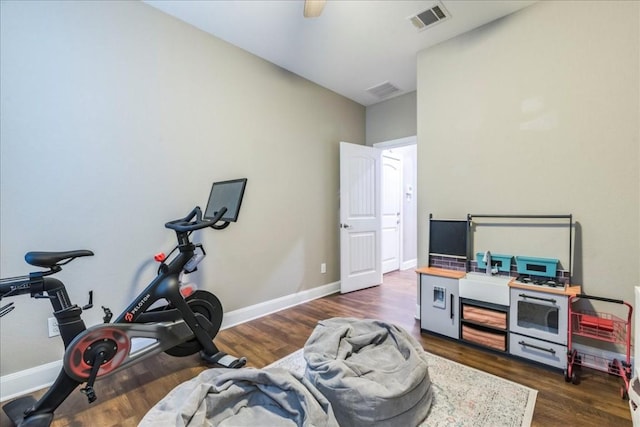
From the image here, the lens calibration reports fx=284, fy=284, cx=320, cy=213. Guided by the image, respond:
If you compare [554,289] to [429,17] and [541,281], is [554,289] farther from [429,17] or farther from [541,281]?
[429,17]

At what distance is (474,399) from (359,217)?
8.21ft

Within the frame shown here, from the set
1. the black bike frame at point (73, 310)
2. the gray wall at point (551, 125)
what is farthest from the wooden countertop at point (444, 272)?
the black bike frame at point (73, 310)

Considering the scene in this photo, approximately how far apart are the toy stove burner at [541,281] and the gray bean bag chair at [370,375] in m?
1.10

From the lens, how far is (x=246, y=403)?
1.35 meters

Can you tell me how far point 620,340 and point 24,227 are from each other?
3.95 m

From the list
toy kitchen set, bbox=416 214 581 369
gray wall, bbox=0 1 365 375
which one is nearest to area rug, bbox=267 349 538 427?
toy kitchen set, bbox=416 214 581 369

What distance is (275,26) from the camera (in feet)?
8.13

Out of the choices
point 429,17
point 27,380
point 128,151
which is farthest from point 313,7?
point 27,380

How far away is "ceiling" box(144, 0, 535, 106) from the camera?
224 centimetres

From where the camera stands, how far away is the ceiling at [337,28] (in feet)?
7.34

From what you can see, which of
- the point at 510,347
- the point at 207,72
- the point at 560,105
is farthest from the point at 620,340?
the point at 207,72

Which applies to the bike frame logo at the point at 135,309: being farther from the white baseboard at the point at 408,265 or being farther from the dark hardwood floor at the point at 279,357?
the white baseboard at the point at 408,265

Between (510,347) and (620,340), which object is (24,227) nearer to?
(510,347)

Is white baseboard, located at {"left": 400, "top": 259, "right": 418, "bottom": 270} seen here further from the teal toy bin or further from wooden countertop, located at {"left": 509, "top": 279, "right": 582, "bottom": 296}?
wooden countertop, located at {"left": 509, "top": 279, "right": 582, "bottom": 296}
